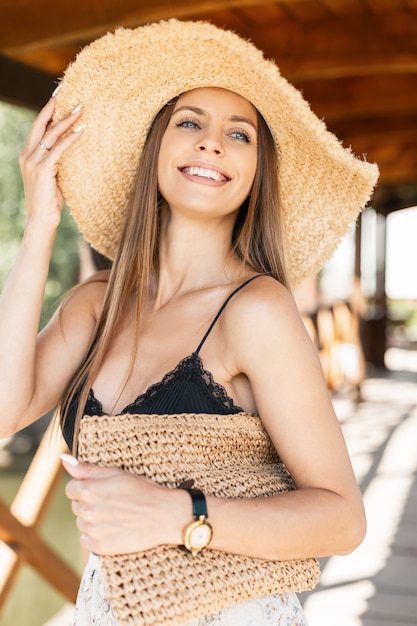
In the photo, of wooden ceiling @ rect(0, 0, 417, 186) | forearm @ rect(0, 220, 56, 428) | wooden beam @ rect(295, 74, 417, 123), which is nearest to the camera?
forearm @ rect(0, 220, 56, 428)

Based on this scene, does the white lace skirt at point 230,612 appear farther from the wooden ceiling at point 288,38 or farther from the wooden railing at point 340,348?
the wooden railing at point 340,348

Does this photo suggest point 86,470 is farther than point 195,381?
No

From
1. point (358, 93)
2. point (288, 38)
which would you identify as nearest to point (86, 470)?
point (288, 38)

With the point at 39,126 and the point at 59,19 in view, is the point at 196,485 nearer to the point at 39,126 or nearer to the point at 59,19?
the point at 39,126

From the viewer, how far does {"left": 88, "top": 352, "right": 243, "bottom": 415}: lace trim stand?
1.38 m

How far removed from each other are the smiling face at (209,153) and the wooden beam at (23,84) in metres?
0.75

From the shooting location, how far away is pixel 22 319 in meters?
1.52

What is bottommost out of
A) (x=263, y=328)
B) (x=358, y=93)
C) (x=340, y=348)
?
(x=263, y=328)

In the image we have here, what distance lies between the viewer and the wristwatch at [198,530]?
119 centimetres

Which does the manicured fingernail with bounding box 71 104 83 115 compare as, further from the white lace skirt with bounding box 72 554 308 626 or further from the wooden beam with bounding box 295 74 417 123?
the wooden beam with bounding box 295 74 417 123

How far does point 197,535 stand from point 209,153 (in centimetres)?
74

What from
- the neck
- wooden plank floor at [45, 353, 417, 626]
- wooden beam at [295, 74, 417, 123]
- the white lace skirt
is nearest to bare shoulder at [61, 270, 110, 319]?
the neck

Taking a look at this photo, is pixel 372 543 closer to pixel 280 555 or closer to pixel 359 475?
pixel 359 475

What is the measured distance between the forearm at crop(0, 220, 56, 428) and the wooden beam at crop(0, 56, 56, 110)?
0.81 metres
